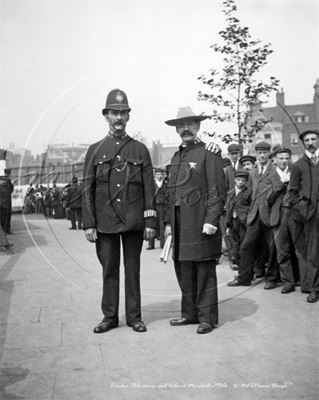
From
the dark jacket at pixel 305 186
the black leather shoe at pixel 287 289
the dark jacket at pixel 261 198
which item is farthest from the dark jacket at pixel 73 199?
the dark jacket at pixel 305 186

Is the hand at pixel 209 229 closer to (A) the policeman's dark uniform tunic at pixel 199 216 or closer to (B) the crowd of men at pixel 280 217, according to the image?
(A) the policeman's dark uniform tunic at pixel 199 216

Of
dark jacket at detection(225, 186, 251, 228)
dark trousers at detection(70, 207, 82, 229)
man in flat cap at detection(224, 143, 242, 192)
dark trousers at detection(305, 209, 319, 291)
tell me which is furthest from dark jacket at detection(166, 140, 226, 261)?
dark trousers at detection(70, 207, 82, 229)

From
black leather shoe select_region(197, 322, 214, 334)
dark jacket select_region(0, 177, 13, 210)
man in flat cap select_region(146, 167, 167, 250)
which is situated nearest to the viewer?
black leather shoe select_region(197, 322, 214, 334)

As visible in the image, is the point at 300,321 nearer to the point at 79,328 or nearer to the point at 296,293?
the point at 296,293

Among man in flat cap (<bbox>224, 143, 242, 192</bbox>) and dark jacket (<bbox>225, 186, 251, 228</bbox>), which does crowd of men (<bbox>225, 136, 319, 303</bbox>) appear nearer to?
dark jacket (<bbox>225, 186, 251, 228</bbox>)

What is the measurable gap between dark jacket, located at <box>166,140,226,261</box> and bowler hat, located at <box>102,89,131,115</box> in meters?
0.78

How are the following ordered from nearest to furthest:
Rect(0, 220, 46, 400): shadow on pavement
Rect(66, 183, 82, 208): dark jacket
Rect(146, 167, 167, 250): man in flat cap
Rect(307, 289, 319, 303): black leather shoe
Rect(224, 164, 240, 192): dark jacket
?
Rect(0, 220, 46, 400): shadow on pavement, Rect(307, 289, 319, 303): black leather shoe, Rect(224, 164, 240, 192): dark jacket, Rect(146, 167, 167, 250): man in flat cap, Rect(66, 183, 82, 208): dark jacket

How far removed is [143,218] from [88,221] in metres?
0.57

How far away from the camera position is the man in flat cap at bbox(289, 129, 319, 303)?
679 cm

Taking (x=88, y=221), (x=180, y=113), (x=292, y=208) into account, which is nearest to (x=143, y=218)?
(x=88, y=221)

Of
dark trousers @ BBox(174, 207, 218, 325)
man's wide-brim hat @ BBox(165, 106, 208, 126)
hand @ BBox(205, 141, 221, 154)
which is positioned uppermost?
man's wide-brim hat @ BBox(165, 106, 208, 126)

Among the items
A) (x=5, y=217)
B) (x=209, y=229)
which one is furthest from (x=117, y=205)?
(x=5, y=217)

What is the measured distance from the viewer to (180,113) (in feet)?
18.9

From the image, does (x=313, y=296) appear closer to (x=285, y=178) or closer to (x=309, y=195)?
(x=309, y=195)
